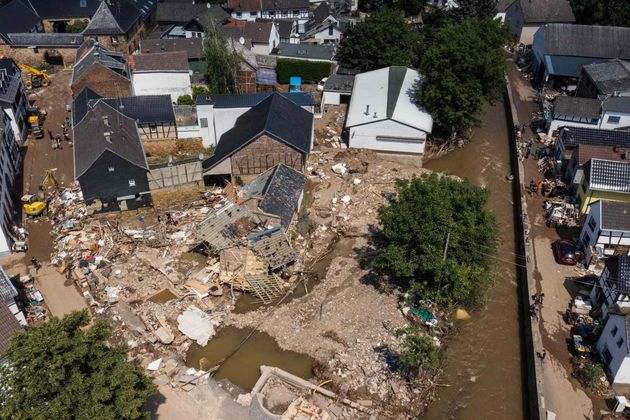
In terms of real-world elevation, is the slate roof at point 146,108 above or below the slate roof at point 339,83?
below

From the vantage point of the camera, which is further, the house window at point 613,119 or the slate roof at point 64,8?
the slate roof at point 64,8

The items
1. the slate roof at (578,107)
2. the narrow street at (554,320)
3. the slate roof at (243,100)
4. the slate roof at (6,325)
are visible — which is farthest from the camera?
the slate roof at (578,107)

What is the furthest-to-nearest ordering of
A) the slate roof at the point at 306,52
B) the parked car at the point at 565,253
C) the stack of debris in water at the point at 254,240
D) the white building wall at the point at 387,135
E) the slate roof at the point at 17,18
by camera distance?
the slate roof at the point at 17,18, the slate roof at the point at 306,52, the white building wall at the point at 387,135, the parked car at the point at 565,253, the stack of debris in water at the point at 254,240

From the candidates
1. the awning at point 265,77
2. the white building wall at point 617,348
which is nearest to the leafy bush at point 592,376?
the white building wall at point 617,348

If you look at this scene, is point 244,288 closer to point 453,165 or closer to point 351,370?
point 351,370

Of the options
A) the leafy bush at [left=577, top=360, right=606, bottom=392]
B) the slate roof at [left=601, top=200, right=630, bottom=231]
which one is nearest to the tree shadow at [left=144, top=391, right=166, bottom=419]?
Result: the leafy bush at [left=577, top=360, right=606, bottom=392]

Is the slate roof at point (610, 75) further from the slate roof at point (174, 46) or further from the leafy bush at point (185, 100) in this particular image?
the slate roof at point (174, 46)

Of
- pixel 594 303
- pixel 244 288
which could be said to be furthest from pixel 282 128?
pixel 594 303
